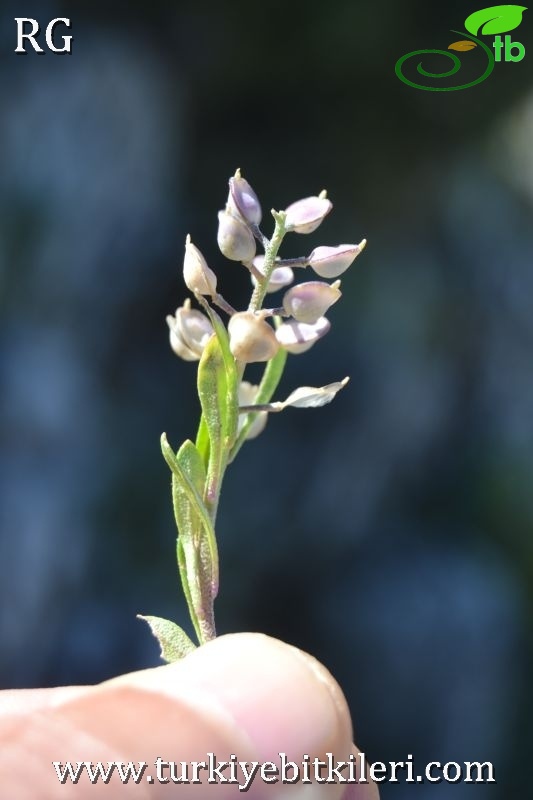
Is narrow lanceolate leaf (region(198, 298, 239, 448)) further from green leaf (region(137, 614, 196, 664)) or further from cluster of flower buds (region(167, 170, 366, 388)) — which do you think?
green leaf (region(137, 614, 196, 664))

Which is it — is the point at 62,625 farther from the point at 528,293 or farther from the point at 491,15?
the point at 491,15

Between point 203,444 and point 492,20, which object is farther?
point 492,20

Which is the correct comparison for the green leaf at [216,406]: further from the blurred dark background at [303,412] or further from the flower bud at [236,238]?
the blurred dark background at [303,412]

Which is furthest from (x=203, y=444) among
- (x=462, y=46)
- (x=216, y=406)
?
(x=462, y=46)

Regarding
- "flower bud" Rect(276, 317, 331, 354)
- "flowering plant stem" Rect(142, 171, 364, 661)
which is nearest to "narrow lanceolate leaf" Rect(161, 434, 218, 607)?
"flowering plant stem" Rect(142, 171, 364, 661)

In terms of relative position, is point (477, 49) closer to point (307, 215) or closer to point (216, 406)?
point (307, 215)

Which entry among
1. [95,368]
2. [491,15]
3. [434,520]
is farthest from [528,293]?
[95,368]

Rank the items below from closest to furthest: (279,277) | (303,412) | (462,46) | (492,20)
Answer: (279,277) → (492,20) → (462,46) → (303,412)
